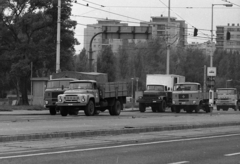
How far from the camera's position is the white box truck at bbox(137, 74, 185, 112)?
156 ft

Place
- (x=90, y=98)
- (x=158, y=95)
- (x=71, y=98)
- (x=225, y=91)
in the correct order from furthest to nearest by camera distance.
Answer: (x=225, y=91), (x=158, y=95), (x=90, y=98), (x=71, y=98)

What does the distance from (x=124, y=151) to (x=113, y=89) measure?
24146 millimetres

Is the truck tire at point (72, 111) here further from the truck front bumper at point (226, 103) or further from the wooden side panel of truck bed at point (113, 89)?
the truck front bumper at point (226, 103)

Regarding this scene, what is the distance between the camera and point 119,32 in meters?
53.5

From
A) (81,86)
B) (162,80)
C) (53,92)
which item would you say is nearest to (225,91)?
(162,80)

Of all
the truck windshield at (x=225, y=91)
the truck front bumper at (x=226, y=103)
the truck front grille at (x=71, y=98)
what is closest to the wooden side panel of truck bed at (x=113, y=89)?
the truck front grille at (x=71, y=98)

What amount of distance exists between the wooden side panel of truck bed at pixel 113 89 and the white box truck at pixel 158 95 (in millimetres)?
7823

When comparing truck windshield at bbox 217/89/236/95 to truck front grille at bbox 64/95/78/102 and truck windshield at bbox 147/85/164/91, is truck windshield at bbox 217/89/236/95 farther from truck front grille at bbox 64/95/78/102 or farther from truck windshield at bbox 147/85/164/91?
truck front grille at bbox 64/95/78/102

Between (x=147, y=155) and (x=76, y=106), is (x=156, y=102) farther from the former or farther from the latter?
(x=147, y=155)

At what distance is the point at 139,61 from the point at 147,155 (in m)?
111

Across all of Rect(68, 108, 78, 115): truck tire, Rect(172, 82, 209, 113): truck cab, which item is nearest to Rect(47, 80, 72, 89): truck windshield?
Rect(68, 108, 78, 115): truck tire

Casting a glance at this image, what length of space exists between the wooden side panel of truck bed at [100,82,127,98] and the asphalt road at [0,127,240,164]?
18248 mm

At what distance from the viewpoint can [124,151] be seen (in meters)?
14.1

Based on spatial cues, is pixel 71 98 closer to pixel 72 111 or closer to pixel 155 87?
pixel 72 111
